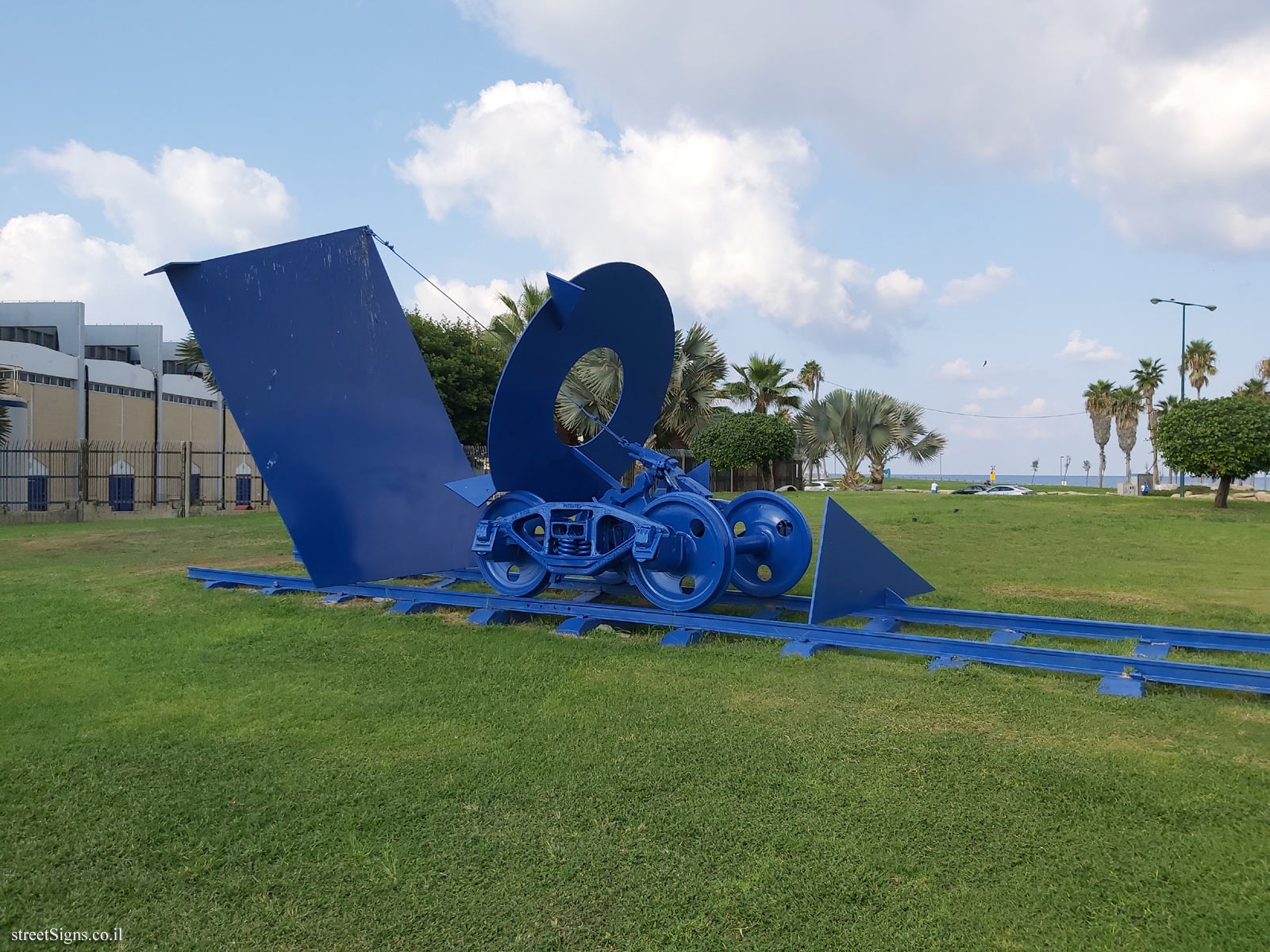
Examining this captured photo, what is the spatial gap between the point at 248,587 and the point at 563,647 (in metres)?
4.92

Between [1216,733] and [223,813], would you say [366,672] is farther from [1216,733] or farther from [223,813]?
[1216,733]

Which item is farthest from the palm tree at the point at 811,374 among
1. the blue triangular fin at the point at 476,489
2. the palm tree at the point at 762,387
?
the blue triangular fin at the point at 476,489

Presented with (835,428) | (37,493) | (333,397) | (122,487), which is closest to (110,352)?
(122,487)

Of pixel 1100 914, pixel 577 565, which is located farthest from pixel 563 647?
pixel 1100 914

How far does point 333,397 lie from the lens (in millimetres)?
8695

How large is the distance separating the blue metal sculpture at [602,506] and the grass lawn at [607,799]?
82cm

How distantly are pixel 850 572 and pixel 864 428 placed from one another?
27.5m

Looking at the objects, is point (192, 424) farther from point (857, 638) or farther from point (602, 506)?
point (857, 638)

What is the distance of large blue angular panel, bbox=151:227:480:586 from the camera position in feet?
26.8

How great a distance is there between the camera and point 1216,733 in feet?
15.0

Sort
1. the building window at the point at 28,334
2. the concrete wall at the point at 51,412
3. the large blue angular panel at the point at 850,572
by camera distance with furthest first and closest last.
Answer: the building window at the point at 28,334, the concrete wall at the point at 51,412, the large blue angular panel at the point at 850,572

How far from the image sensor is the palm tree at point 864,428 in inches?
1321

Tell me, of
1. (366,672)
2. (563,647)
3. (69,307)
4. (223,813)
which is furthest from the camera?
(69,307)

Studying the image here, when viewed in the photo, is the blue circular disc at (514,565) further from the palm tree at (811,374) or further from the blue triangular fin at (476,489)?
the palm tree at (811,374)
